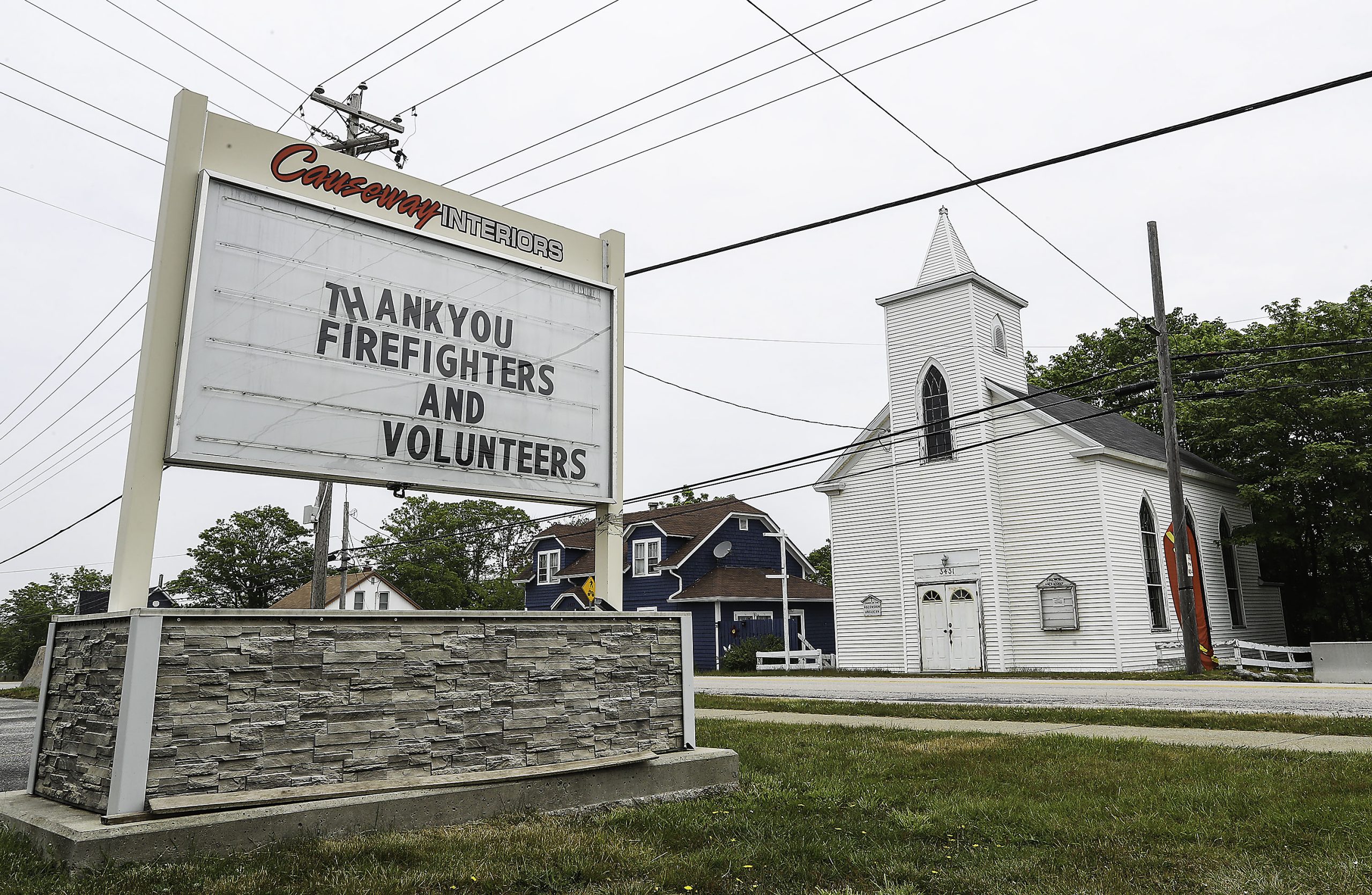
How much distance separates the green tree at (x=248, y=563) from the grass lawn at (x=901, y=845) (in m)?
49.4

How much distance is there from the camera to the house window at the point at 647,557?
39.9 metres

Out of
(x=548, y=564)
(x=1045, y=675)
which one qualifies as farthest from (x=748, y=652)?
(x=548, y=564)

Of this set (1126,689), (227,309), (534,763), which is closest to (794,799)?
(534,763)

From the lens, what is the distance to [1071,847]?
505 centimetres

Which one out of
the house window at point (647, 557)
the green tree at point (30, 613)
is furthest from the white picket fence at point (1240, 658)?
the green tree at point (30, 613)

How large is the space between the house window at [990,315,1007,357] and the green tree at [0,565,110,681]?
53424mm

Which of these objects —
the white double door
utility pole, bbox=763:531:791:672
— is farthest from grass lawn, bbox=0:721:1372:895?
utility pole, bbox=763:531:791:672

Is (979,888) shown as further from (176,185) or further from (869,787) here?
(176,185)

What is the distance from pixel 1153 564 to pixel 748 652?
46.9 ft

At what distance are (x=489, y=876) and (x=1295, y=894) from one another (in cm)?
363

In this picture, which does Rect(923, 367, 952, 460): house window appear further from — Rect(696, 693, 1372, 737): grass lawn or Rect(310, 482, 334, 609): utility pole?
Rect(310, 482, 334, 609): utility pole

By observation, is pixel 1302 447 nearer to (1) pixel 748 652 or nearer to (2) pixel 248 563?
(1) pixel 748 652

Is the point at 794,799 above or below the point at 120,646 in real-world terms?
below

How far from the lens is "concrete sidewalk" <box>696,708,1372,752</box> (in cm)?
862
